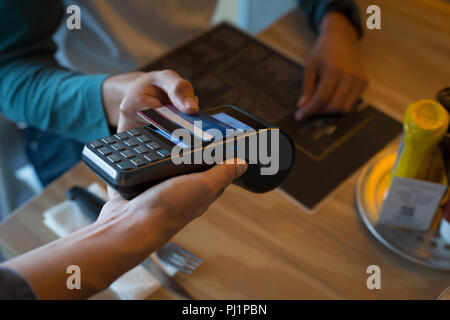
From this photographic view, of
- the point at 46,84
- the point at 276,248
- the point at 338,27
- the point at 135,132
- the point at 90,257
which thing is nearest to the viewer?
the point at 90,257

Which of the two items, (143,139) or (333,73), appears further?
(333,73)

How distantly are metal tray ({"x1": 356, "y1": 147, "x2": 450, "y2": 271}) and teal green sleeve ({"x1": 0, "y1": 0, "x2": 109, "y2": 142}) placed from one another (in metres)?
0.36

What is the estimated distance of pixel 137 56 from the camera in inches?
36.5

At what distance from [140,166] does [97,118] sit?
0.28 m

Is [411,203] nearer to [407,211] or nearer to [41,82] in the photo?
[407,211]

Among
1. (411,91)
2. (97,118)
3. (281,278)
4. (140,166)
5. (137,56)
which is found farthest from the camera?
(137,56)

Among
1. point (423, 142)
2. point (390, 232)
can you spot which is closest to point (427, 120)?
point (423, 142)

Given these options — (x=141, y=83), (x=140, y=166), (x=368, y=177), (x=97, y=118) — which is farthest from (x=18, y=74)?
(x=368, y=177)

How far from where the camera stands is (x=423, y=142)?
497 mm

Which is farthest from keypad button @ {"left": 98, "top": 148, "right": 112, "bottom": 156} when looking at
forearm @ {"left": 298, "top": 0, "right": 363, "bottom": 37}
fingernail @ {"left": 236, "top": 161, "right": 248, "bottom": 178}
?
forearm @ {"left": 298, "top": 0, "right": 363, "bottom": 37}

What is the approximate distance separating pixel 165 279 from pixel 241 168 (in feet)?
0.62

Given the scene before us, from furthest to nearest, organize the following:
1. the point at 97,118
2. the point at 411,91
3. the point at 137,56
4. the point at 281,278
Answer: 1. the point at 137,56
2. the point at 411,91
3. the point at 97,118
4. the point at 281,278

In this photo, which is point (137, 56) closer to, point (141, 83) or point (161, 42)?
point (161, 42)

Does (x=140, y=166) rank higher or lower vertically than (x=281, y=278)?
higher
